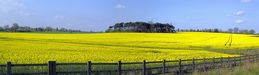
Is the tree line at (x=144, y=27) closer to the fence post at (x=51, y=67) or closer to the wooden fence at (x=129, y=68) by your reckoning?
the wooden fence at (x=129, y=68)

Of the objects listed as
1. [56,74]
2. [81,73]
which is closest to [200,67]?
[81,73]

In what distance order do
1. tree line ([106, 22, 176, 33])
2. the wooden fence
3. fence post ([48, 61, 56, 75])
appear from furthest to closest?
tree line ([106, 22, 176, 33]) < the wooden fence < fence post ([48, 61, 56, 75])

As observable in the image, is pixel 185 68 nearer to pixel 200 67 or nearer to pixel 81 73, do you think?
pixel 200 67

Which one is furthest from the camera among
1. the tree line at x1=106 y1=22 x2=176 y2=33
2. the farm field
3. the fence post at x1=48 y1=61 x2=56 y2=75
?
the tree line at x1=106 y1=22 x2=176 y2=33

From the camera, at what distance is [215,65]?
30391mm

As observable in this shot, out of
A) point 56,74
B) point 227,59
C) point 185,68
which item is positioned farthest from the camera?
point 227,59

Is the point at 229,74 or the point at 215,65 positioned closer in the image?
the point at 229,74

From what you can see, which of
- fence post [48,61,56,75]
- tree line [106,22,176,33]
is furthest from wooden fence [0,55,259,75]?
tree line [106,22,176,33]

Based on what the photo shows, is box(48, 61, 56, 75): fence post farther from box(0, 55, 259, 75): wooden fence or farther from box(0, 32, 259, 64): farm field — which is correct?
box(0, 32, 259, 64): farm field

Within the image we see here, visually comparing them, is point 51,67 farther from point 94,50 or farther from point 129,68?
point 94,50

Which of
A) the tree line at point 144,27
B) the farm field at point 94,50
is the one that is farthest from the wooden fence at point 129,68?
the tree line at point 144,27

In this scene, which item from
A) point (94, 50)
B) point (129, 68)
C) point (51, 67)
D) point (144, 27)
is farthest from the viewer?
point (144, 27)

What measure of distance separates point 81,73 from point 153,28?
13919cm

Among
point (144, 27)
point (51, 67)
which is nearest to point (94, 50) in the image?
point (51, 67)
